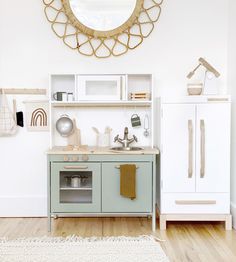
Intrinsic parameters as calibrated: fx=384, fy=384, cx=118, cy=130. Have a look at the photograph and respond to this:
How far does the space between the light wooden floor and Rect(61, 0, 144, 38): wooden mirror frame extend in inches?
72.7

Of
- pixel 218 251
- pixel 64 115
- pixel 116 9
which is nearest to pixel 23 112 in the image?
pixel 64 115

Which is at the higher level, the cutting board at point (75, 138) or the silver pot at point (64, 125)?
the silver pot at point (64, 125)

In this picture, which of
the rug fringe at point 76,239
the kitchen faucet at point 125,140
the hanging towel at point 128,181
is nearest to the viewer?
the rug fringe at point 76,239

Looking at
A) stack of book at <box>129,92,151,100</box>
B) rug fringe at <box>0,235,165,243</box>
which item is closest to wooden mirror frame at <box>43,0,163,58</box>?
stack of book at <box>129,92,151,100</box>

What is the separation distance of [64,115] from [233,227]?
6.40ft

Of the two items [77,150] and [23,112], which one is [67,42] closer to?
[23,112]

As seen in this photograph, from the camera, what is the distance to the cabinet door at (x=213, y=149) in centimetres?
344

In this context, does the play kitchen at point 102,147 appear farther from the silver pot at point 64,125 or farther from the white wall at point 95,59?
the white wall at point 95,59

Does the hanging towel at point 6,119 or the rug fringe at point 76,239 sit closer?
the rug fringe at point 76,239

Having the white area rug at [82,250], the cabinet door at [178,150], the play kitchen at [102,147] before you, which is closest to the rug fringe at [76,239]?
the white area rug at [82,250]

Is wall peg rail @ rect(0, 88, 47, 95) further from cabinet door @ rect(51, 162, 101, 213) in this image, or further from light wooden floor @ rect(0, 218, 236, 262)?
light wooden floor @ rect(0, 218, 236, 262)

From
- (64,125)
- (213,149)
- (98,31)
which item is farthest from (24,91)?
(213,149)

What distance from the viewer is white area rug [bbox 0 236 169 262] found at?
2770 millimetres

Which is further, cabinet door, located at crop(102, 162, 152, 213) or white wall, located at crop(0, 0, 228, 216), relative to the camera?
white wall, located at crop(0, 0, 228, 216)
